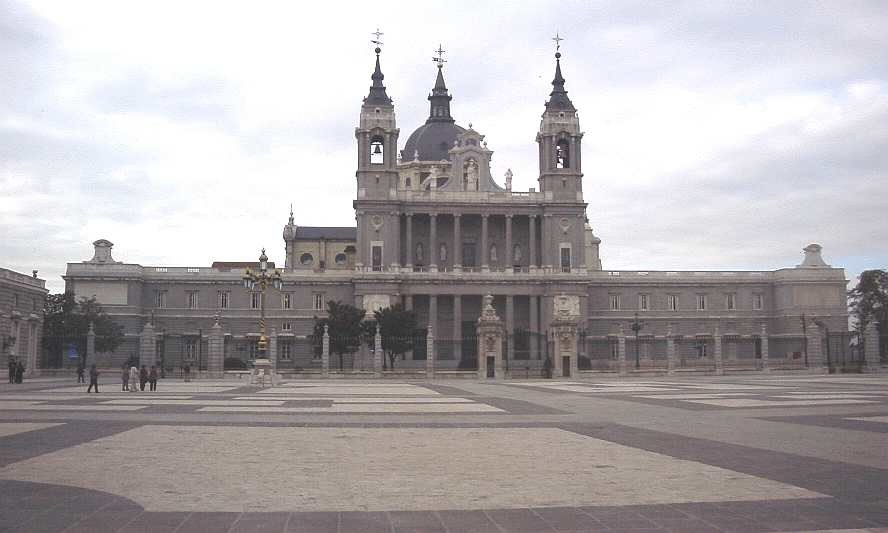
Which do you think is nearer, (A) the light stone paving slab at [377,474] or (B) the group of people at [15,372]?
(A) the light stone paving slab at [377,474]

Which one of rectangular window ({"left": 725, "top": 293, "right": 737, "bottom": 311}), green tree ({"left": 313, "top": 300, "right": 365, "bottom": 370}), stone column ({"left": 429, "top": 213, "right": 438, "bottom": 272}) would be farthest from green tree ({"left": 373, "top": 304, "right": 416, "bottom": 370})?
rectangular window ({"left": 725, "top": 293, "right": 737, "bottom": 311})

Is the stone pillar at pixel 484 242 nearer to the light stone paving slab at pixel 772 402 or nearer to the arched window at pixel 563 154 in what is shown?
the arched window at pixel 563 154

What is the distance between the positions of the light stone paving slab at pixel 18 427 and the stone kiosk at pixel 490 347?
37.2m

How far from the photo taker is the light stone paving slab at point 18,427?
679 inches

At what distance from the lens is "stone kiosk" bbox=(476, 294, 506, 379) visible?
5472cm

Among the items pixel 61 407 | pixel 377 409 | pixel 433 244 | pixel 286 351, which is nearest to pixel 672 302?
pixel 433 244

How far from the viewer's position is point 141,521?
28.6ft

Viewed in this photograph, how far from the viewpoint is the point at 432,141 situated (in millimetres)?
108000

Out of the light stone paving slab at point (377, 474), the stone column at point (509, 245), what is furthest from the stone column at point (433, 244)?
the light stone paving slab at point (377, 474)

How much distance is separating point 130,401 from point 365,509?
21.2 meters

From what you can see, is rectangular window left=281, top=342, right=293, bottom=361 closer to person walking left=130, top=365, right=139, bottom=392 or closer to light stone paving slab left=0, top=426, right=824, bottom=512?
person walking left=130, top=365, right=139, bottom=392

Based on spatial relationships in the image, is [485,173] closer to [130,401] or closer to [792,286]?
[792,286]

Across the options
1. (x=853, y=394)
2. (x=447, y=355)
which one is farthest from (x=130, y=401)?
(x=447, y=355)

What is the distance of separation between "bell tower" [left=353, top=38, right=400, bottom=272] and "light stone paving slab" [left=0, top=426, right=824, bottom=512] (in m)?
68.1
